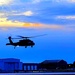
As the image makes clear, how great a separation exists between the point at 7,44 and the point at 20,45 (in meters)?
11.0

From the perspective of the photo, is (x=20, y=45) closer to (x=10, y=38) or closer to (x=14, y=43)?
(x=14, y=43)

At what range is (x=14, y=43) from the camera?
14962cm

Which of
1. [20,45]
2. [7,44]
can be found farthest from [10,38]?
[20,45]

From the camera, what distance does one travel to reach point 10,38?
162 metres

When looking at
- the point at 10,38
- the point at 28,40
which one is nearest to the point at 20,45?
the point at 28,40

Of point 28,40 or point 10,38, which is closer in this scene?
point 28,40

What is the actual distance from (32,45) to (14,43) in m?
9.17

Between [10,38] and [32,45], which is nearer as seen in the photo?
[32,45]

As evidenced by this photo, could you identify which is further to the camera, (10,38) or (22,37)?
(10,38)

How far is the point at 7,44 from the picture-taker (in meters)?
157

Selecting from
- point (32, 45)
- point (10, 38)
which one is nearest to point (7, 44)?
point (10, 38)

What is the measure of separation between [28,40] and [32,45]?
3652mm

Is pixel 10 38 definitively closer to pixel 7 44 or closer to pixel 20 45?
pixel 7 44

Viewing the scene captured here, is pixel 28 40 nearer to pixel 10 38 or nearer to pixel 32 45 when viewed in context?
pixel 32 45
